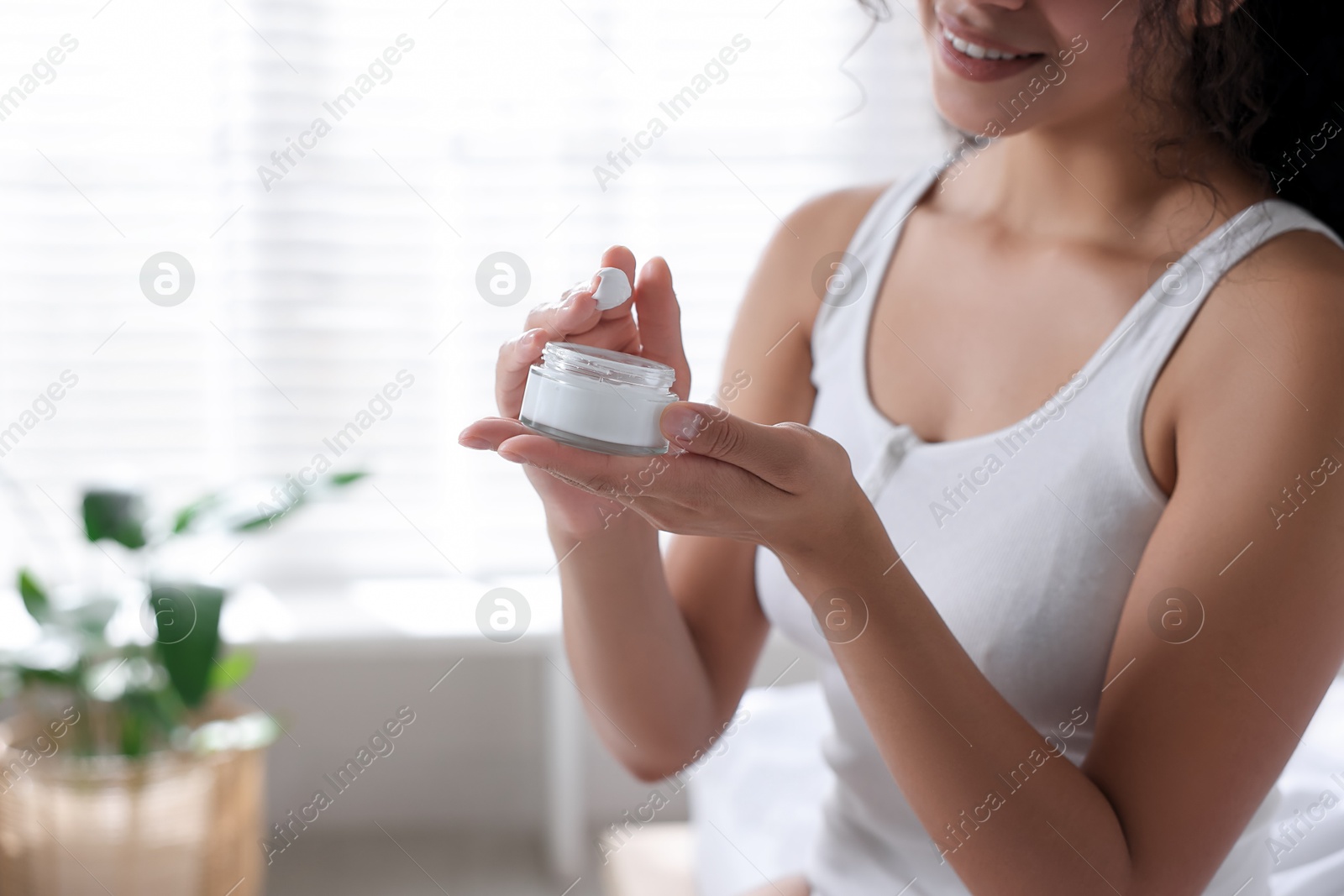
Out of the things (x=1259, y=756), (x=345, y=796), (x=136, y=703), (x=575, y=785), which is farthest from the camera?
(x=345, y=796)

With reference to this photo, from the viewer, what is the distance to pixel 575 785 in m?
2.00

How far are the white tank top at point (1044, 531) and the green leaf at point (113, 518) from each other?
1.07 m

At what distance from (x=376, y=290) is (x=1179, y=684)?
5.43 feet

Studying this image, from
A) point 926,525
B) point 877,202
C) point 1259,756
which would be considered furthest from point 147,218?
point 1259,756

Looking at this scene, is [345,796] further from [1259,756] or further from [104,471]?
[1259,756]

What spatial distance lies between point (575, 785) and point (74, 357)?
118 centimetres

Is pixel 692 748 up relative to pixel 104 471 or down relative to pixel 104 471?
up

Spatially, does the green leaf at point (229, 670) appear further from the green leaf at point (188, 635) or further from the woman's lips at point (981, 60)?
the woman's lips at point (981, 60)

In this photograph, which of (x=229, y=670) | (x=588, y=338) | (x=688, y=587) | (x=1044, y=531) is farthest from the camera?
(x=229, y=670)

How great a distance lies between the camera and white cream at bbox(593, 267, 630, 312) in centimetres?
72

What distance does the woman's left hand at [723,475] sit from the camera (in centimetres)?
60

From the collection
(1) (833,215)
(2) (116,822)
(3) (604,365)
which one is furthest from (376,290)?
(3) (604,365)

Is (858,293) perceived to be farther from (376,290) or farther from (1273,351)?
(376,290)

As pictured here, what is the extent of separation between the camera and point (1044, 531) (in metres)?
0.84
